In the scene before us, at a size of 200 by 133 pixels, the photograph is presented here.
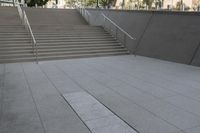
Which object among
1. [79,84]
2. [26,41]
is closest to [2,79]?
[79,84]

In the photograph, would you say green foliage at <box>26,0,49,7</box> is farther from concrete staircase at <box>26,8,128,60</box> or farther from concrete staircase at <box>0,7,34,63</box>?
concrete staircase at <box>0,7,34,63</box>

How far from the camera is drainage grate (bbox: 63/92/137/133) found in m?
3.97

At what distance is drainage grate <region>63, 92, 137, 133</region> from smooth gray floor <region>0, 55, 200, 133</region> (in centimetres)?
12

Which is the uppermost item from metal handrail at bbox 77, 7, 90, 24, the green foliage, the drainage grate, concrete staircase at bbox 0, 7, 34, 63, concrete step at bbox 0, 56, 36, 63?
the green foliage

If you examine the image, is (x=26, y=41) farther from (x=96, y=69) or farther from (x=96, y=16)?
(x=96, y=16)

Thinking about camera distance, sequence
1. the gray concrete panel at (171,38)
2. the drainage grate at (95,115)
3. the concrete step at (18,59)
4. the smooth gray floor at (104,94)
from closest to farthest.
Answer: the drainage grate at (95,115) → the smooth gray floor at (104,94) → the gray concrete panel at (171,38) → the concrete step at (18,59)

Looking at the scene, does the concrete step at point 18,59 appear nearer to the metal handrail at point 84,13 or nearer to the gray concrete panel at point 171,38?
the gray concrete panel at point 171,38

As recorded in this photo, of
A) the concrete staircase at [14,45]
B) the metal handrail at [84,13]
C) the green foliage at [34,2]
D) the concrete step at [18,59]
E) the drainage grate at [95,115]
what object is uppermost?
the green foliage at [34,2]

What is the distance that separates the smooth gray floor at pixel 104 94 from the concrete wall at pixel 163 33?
0.74m

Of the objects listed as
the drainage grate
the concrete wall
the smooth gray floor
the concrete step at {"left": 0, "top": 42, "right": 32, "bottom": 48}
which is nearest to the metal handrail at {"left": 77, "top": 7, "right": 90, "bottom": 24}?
the concrete wall

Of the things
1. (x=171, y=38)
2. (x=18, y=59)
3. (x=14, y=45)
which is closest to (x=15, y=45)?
(x=14, y=45)

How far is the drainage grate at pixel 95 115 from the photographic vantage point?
3969mm

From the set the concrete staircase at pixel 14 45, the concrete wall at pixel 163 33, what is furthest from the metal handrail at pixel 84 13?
the concrete staircase at pixel 14 45

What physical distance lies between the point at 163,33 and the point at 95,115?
7.42m
